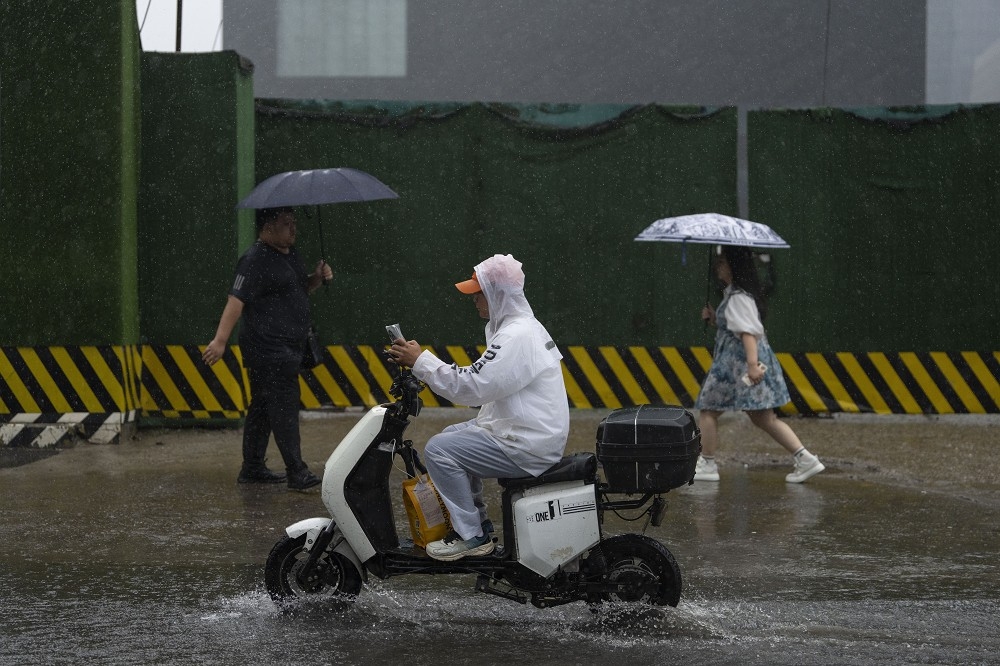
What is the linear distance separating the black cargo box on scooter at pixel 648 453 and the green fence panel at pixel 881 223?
6.57m

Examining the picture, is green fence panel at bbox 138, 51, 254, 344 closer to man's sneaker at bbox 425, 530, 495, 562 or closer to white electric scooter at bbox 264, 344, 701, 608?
white electric scooter at bbox 264, 344, 701, 608

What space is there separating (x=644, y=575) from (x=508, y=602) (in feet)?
2.37

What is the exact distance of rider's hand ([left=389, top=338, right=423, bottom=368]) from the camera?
18.5 ft

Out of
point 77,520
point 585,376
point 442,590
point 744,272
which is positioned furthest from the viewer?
point 585,376

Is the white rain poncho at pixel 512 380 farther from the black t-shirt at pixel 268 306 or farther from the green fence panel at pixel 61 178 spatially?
the green fence panel at pixel 61 178

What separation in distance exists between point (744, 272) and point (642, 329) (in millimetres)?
3004

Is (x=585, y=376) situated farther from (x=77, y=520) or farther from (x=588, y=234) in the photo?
(x=77, y=520)

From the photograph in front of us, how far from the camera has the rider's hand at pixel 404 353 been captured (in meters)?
5.63

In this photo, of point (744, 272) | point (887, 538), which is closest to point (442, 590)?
point (887, 538)

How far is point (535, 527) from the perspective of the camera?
554 centimetres

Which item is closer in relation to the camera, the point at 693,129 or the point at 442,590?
the point at 442,590

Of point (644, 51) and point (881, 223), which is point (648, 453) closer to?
point (881, 223)

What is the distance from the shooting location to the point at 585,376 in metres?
11.8


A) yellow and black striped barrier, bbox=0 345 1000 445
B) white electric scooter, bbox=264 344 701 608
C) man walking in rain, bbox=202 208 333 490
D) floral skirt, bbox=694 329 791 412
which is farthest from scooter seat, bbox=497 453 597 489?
yellow and black striped barrier, bbox=0 345 1000 445
